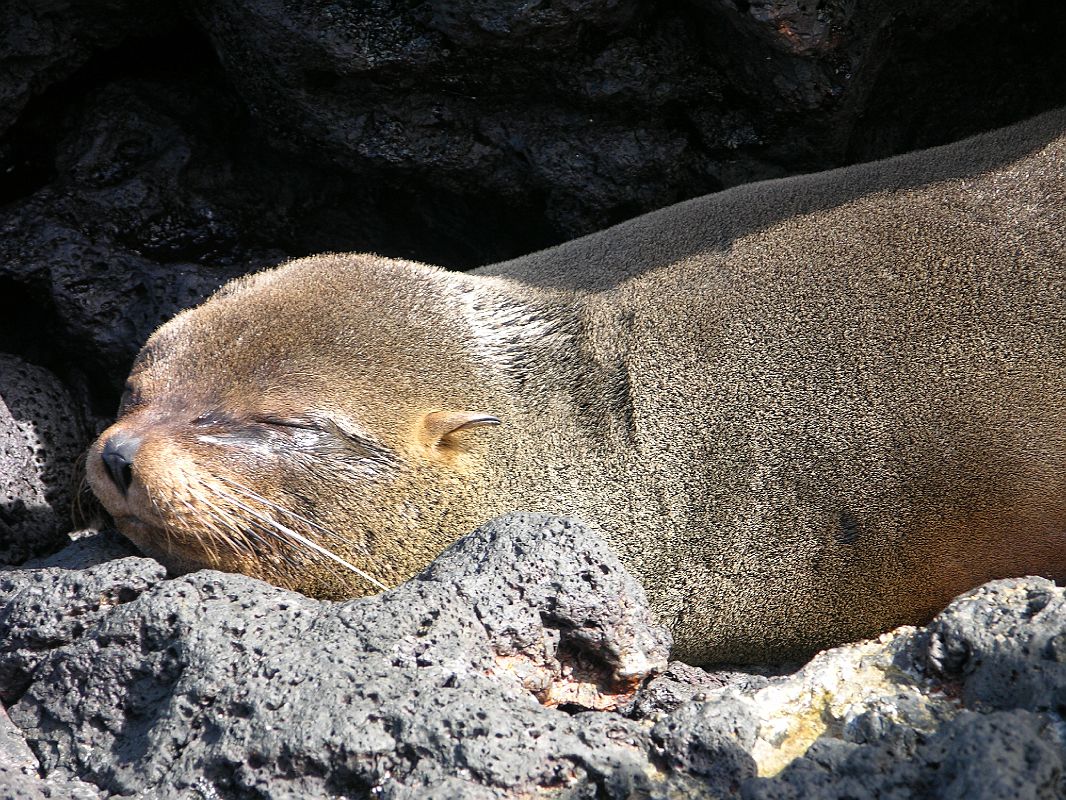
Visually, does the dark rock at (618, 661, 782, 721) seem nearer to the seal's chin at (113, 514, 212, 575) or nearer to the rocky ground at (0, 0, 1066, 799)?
the rocky ground at (0, 0, 1066, 799)

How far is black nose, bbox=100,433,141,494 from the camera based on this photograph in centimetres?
364

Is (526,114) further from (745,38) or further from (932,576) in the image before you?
(932,576)

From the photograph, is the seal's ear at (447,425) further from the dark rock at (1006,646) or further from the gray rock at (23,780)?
the dark rock at (1006,646)

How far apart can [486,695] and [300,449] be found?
1.37 metres

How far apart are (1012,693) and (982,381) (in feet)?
4.35

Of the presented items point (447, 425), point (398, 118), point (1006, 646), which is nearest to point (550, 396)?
point (447, 425)

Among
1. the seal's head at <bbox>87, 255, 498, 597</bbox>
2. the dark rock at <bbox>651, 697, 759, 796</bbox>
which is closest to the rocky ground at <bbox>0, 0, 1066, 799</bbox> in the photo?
Result: the dark rock at <bbox>651, 697, 759, 796</bbox>

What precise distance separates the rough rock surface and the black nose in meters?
0.35

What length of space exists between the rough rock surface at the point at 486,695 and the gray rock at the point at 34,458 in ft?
4.26

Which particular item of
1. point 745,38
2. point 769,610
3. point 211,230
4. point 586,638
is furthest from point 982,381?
point 211,230

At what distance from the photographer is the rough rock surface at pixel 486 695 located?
8.13 ft

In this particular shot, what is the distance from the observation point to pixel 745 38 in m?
4.78

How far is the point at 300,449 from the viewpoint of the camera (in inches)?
149

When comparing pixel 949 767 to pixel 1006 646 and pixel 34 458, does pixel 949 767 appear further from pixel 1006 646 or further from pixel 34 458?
pixel 34 458
